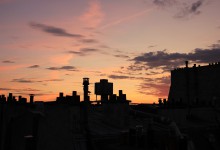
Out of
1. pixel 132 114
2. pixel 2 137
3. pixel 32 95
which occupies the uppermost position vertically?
pixel 32 95

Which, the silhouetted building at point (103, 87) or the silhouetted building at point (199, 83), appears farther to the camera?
the silhouetted building at point (199, 83)

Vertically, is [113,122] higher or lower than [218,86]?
lower

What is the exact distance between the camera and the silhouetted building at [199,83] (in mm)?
49250

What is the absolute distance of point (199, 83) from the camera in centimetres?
5172

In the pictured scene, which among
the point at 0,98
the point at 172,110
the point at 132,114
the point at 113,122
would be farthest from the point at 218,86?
the point at 0,98

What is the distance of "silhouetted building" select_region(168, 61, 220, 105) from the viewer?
49.2m

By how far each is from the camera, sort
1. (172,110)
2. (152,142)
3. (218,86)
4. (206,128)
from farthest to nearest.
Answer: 1. (218,86)
2. (172,110)
3. (206,128)
4. (152,142)

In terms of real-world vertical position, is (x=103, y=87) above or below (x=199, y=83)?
below

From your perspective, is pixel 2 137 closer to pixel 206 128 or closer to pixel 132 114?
pixel 132 114

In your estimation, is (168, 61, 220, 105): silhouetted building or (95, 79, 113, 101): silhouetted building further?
(168, 61, 220, 105): silhouetted building

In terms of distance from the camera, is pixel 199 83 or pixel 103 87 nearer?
pixel 103 87

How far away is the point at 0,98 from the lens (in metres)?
30.8

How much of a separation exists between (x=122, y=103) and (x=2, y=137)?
12.8 meters

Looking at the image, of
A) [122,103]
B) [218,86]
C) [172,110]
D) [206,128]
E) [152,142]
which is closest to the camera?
[152,142]
